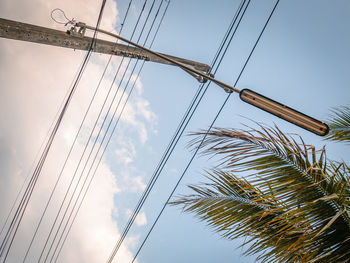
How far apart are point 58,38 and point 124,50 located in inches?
60.0

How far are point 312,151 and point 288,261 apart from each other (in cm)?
114

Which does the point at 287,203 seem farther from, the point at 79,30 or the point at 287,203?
the point at 79,30

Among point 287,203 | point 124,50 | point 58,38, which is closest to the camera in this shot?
point 287,203

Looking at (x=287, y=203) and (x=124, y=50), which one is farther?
(x=124, y=50)

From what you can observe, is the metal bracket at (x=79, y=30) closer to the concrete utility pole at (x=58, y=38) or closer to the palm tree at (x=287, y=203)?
the concrete utility pole at (x=58, y=38)

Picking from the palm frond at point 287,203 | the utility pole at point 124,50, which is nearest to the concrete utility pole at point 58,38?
the utility pole at point 124,50

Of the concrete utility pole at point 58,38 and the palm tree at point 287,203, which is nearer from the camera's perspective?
the palm tree at point 287,203

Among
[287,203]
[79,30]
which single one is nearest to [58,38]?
[79,30]

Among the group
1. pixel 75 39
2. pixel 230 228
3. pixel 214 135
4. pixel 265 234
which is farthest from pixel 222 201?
pixel 75 39

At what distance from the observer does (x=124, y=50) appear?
661 cm

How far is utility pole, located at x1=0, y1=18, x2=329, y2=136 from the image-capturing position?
3.12 metres

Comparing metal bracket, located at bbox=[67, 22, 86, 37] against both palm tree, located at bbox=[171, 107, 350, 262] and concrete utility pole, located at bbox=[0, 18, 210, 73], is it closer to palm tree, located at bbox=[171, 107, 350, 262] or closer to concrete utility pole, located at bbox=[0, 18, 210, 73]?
concrete utility pole, located at bbox=[0, 18, 210, 73]

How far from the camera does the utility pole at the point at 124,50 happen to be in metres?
3.12

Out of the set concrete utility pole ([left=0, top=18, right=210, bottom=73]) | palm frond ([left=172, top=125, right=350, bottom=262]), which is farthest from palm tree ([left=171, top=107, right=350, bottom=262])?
concrete utility pole ([left=0, top=18, right=210, bottom=73])
